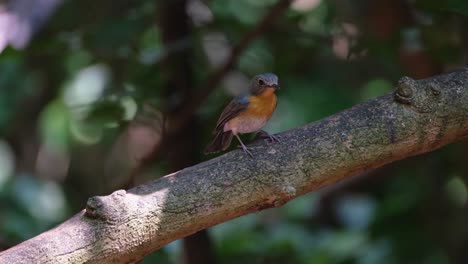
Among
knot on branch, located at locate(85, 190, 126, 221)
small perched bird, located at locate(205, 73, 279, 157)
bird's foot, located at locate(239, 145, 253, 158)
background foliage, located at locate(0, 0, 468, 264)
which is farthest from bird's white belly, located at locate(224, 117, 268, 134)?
knot on branch, located at locate(85, 190, 126, 221)

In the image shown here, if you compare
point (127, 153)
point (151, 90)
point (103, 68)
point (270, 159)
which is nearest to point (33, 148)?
point (127, 153)

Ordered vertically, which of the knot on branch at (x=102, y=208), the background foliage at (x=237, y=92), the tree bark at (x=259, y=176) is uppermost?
the knot on branch at (x=102, y=208)

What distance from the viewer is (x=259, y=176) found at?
228cm

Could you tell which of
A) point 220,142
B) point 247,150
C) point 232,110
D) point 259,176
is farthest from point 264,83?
point 259,176

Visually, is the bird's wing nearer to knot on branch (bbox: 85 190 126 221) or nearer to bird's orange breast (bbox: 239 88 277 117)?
bird's orange breast (bbox: 239 88 277 117)

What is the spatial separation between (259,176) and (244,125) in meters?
0.95

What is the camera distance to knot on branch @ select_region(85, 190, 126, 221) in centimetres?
214

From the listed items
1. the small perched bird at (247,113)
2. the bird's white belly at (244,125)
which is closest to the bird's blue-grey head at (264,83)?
the small perched bird at (247,113)

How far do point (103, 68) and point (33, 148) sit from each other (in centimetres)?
180

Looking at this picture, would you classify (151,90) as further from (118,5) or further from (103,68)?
(103,68)

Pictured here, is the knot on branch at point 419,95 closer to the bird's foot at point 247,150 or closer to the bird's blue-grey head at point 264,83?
the bird's foot at point 247,150

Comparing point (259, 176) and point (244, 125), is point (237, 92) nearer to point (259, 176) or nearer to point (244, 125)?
point (244, 125)

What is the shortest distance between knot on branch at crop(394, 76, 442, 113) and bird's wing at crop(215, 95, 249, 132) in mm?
975

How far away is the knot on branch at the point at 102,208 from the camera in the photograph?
214 cm
